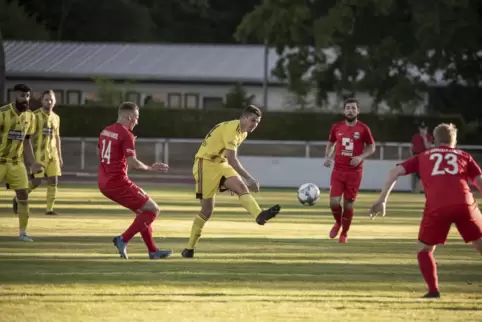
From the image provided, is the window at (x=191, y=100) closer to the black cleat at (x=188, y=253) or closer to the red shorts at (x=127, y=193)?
the black cleat at (x=188, y=253)

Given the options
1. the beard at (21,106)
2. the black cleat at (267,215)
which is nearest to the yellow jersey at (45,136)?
the beard at (21,106)

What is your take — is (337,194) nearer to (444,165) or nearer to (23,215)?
(23,215)

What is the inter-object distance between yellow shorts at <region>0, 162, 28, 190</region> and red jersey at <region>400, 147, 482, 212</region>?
7.28 metres

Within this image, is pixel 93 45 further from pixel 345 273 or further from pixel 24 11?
pixel 345 273

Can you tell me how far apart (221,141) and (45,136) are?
29.3 feet

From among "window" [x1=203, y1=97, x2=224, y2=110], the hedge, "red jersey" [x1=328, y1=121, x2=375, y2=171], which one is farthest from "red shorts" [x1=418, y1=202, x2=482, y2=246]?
"window" [x1=203, y1=97, x2=224, y2=110]

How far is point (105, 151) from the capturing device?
16359 millimetres

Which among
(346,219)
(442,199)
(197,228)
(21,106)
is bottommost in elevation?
(346,219)

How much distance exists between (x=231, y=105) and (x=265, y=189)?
59.3 ft

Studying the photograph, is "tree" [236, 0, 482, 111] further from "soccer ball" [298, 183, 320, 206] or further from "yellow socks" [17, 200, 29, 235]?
"yellow socks" [17, 200, 29, 235]

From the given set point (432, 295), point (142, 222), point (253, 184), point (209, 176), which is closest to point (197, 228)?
point (209, 176)

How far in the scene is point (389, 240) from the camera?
20906 millimetres

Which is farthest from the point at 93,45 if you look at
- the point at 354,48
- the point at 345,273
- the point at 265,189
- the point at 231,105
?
the point at 345,273

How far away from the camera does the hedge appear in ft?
177
